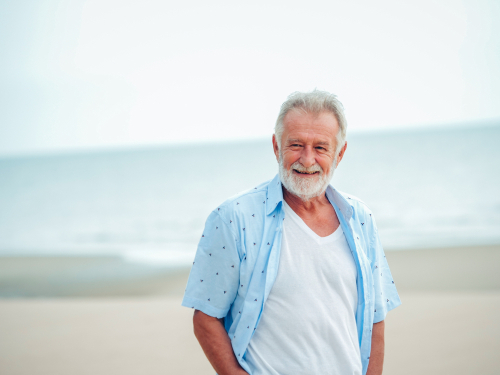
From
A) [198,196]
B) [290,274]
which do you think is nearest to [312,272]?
[290,274]

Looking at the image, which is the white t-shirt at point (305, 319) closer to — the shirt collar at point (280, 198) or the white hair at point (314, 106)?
the shirt collar at point (280, 198)

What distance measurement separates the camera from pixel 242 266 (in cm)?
146

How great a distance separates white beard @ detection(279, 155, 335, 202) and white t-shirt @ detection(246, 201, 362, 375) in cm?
17

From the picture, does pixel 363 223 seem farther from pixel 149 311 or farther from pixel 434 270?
pixel 434 270

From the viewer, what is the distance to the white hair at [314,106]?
1.56m

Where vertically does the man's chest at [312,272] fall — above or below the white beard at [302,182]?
below

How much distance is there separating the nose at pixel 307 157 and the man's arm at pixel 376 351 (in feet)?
2.42

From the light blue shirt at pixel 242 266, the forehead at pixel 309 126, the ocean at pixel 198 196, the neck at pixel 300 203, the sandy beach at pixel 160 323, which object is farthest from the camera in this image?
the ocean at pixel 198 196

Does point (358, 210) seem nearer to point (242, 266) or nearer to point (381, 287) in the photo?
point (381, 287)

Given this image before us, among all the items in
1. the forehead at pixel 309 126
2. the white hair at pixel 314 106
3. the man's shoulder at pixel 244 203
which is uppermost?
the white hair at pixel 314 106

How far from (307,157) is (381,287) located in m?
0.65

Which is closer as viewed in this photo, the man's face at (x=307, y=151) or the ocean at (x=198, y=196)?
the man's face at (x=307, y=151)

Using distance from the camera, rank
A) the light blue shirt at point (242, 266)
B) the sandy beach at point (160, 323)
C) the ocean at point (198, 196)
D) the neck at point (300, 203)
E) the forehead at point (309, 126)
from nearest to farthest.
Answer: the light blue shirt at point (242, 266) → the forehead at point (309, 126) → the neck at point (300, 203) → the sandy beach at point (160, 323) → the ocean at point (198, 196)

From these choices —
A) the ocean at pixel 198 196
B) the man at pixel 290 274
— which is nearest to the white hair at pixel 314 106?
the man at pixel 290 274
